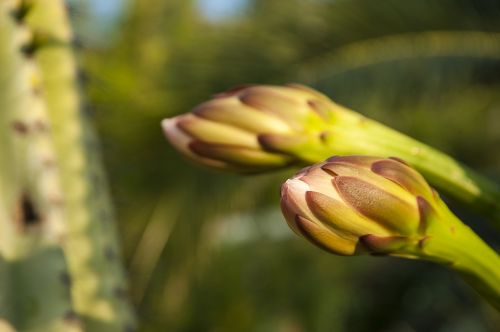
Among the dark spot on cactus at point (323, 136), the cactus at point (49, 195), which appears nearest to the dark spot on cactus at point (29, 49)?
the cactus at point (49, 195)

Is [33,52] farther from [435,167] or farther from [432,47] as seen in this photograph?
[432,47]

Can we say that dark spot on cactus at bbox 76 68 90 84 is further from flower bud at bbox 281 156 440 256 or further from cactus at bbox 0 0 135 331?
flower bud at bbox 281 156 440 256

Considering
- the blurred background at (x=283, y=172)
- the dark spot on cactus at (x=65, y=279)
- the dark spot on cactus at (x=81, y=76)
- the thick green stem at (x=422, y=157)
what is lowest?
the blurred background at (x=283, y=172)

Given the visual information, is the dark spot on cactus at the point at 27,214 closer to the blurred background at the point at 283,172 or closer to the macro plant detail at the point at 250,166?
the macro plant detail at the point at 250,166

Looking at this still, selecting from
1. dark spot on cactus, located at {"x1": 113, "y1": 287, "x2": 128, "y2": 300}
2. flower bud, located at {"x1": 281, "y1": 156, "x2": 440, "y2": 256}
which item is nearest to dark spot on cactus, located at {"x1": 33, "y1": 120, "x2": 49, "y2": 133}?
dark spot on cactus, located at {"x1": 113, "y1": 287, "x2": 128, "y2": 300}

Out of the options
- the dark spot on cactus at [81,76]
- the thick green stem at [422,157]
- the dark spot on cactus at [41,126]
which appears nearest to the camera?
the thick green stem at [422,157]

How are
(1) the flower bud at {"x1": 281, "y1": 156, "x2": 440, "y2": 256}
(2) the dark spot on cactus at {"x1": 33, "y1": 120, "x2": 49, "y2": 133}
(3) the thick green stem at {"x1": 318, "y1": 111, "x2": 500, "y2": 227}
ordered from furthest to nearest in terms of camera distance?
(2) the dark spot on cactus at {"x1": 33, "y1": 120, "x2": 49, "y2": 133}
(3) the thick green stem at {"x1": 318, "y1": 111, "x2": 500, "y2": 227}
(1) the flower bud at {"x1": 281, "y1": 156, "x2": 440, "y2": 256}

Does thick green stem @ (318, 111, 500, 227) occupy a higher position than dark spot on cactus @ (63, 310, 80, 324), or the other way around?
thick green stem @ (318, 111, 500, 227)
